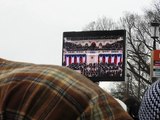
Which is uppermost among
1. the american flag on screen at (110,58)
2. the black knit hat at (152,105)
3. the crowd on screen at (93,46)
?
the black knit hat at (152,105)

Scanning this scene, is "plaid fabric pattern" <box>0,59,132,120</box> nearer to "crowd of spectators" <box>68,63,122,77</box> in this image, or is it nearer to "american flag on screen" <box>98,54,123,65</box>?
"crowd of spectators" <box>68,63,122,77</box>

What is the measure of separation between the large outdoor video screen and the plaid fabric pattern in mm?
11130

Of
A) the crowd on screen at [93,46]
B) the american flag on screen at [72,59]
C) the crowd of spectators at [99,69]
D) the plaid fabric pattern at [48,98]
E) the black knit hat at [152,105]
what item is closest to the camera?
the plaid fabric pattern at [48,98]

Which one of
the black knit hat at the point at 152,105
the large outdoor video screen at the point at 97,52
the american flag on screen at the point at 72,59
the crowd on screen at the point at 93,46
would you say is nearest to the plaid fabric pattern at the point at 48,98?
the black knit hat at the point at 152,105

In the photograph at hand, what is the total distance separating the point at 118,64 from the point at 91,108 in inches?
466

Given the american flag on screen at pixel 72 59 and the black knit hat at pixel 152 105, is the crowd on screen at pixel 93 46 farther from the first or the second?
the black knit hat at pixel 152 105

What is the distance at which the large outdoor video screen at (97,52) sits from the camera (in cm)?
1301

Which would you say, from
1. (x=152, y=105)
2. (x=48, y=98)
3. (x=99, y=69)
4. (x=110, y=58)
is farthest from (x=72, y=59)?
(x=48, y=98)

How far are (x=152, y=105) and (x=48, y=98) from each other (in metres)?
0.82

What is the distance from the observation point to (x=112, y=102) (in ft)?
5.41

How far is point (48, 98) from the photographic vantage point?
5.06ft

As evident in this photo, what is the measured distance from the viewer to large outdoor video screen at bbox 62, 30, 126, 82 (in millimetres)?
13008

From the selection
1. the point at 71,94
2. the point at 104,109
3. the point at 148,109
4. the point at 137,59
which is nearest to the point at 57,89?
the point at 71,94


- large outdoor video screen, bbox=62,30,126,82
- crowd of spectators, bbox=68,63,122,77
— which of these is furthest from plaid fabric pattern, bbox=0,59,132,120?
large outdoor video screen, bbox=62,30,126,82
